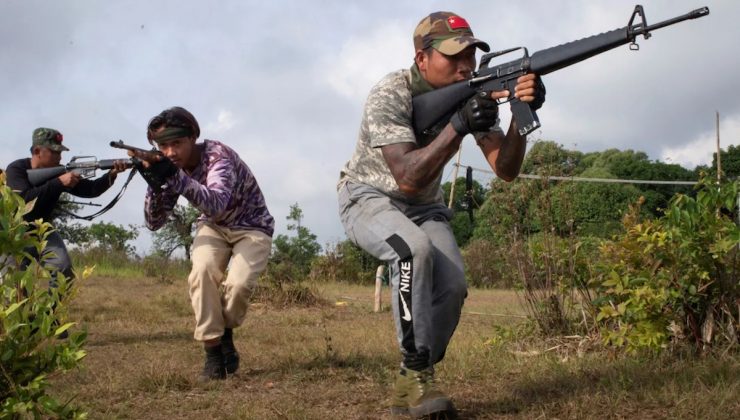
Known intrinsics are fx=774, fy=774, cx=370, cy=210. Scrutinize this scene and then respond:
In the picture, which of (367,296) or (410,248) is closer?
(410,248)

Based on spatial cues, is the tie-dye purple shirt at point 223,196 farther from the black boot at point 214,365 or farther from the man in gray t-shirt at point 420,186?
the man in gray t-shirt at point 420,186

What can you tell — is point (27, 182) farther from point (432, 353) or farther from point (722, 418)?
point (722, 418)

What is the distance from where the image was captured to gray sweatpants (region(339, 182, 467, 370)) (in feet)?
12.3

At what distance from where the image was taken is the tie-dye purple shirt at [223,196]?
17.1 ft

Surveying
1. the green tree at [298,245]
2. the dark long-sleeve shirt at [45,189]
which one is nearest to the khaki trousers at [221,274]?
the dark long-sleeve shirt at [45,189]

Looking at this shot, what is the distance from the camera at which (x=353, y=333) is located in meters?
Answer: 8.15

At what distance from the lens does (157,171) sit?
500 cm

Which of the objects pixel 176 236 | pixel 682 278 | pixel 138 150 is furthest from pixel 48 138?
pixel 176 236

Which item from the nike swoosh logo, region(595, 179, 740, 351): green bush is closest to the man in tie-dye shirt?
the nike swoosh logo

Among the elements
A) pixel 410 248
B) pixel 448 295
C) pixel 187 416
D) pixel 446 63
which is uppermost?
pixel 446 63

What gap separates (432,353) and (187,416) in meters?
1.41

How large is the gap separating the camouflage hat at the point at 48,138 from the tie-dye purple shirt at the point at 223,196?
2.30 m

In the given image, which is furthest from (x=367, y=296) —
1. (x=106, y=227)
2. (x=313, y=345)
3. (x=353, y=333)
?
(x=106, y=227)

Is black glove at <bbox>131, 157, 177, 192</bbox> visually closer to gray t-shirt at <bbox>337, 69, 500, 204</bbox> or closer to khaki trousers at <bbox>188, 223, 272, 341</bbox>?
khaki trousers at <bbox>188, 223, 272, 341</bbox>
